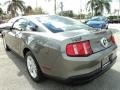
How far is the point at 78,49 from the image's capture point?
3.23 metres

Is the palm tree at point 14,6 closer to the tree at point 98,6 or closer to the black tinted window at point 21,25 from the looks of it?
the tree at point 98,6

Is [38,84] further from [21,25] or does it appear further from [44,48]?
[21,25]

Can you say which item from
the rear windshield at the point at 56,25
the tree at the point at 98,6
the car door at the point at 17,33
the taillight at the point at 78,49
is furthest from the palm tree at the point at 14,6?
the taillight at the point at 78,49

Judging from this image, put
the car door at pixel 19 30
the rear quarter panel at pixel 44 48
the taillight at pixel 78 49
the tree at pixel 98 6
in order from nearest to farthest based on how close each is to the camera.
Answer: the taillight at pixel 78 49 < the rear quarter panel at pixel 44 48 < the car door at pixel 19 30 < the tree at pixel 98 6

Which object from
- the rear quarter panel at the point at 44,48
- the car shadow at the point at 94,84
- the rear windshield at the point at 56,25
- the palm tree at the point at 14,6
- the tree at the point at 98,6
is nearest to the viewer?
the rear quarter panel at the point at 44,48

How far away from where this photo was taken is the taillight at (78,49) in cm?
320

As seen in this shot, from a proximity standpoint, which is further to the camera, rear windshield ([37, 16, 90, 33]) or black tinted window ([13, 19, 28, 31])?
black tinted window ([13, 19, 28, 31])

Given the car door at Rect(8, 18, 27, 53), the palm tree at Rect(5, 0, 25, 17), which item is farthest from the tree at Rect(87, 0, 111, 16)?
the car door at Rect(8, 18, 27, 53)

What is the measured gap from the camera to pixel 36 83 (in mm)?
4094

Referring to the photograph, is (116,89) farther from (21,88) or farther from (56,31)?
(21,88)

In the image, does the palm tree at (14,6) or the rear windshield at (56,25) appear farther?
the palm tree at (14,6)

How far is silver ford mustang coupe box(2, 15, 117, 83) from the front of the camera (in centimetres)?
321

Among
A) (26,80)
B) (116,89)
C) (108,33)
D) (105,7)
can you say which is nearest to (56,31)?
(108,33)

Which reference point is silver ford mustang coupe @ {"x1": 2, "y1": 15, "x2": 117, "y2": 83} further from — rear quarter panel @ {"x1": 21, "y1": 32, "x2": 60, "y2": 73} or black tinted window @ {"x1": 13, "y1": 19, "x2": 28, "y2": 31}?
black tinted window @ {"x1": 13, "y1": 19, "x2": 28, "y2": 31}
